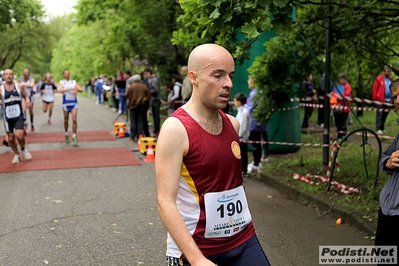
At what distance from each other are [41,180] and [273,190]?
424cm

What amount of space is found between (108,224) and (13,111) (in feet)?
16.9

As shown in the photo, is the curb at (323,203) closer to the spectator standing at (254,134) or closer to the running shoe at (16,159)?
the spectator standing at (254,134)

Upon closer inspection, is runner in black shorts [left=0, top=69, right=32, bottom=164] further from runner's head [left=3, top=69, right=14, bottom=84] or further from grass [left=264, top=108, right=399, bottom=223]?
grass [left=264, top=108, right=399, bottom=223]

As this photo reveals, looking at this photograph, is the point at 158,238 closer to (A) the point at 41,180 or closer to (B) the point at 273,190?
(B) the point at 273,190

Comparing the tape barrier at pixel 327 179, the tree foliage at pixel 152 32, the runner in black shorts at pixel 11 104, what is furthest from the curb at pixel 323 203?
the tree foliage at pixel 152 32

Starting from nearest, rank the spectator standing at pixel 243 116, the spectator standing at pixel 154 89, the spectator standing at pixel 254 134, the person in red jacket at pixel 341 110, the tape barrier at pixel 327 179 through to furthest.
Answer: the tape barrier at pixel 327 179 < the spectator standing at pixel 243 116 < the spectator standing at pixel 254 134 < the person in red jacket at pixel 341 110 < the spectator standing at pixel 154 89

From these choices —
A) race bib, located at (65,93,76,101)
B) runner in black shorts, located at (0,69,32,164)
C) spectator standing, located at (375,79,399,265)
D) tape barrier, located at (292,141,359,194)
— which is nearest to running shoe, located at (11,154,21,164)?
runner in black shorts, located at (0,69,32,164)

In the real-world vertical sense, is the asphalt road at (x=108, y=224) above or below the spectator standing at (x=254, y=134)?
below

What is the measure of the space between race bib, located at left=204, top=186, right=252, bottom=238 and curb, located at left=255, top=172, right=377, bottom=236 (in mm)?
3878

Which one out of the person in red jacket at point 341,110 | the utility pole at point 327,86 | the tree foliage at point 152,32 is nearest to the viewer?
the utility pole at point 327,86

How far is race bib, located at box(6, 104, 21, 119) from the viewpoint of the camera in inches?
429

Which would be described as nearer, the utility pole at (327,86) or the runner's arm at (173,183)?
the runner's arm at (173,183)

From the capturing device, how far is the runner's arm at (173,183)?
2537mm

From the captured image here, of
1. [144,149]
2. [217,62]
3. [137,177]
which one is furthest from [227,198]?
[144,149]
